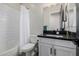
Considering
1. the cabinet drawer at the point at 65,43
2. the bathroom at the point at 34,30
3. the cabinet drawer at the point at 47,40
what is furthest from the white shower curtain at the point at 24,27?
the cabinet drawer at the point at 65,43

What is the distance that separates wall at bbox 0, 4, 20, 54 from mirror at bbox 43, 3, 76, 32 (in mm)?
471

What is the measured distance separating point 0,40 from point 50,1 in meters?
0.93

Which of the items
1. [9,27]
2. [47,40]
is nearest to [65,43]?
[47,40]

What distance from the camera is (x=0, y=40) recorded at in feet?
4.59

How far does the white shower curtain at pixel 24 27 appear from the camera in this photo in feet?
4.82

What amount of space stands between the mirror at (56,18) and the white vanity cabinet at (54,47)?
23 centimetres

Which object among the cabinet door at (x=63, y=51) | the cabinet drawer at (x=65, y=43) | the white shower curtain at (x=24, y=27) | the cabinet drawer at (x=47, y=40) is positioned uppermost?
the white shower curtain at (x=24, y=27)

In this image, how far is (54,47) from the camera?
4.85ft

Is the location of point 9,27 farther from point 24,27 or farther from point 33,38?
point 33,38

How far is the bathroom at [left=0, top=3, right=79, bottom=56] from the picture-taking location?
4.69 feet

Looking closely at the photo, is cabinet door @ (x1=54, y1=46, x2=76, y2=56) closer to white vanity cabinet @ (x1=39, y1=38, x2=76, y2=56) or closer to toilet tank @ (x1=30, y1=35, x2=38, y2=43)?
white vanity cabinet @ (x1=39, y1=38, x2=76, y2=56)

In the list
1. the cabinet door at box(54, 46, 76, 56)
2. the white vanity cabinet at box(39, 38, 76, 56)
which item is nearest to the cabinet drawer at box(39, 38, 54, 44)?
the white vanity cabinet at box(39, 38, 76, 56)

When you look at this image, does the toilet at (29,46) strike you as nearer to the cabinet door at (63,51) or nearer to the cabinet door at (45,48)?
the cabinet door at (45,48)

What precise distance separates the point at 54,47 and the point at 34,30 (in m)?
0.42
